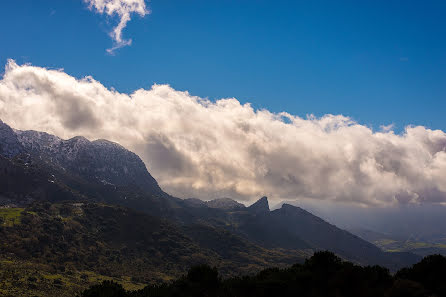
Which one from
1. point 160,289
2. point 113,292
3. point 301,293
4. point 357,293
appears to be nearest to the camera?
point 357,293

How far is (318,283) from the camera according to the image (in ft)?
340

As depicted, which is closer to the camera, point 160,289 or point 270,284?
point 270,284

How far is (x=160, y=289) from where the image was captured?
382 feet

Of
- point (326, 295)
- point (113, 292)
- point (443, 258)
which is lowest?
point (113, 292)

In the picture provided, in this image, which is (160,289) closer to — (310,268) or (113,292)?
(113,292)

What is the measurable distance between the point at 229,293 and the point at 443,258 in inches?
2574

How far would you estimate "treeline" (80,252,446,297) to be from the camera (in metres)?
93.3

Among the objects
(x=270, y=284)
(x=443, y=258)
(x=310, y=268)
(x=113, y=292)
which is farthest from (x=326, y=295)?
(x=113, y=292)

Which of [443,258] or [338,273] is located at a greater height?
[443,258]

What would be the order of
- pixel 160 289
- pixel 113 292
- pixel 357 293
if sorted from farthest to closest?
pixel 160 289
pixel 113 292
pixel 357 293

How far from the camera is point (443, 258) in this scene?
101 metres

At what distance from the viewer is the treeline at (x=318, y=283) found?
93312 mm

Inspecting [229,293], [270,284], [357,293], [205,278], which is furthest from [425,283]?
[205,278]

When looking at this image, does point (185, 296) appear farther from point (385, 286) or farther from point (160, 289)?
point (385, 286)
